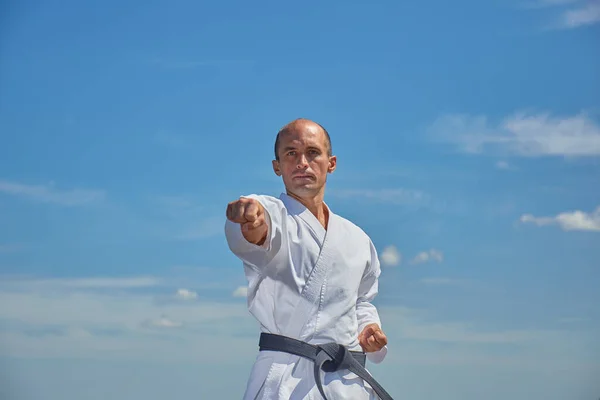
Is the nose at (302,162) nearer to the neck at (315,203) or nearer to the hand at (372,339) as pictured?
the neck at (315,203)

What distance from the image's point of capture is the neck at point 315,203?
4.39 m

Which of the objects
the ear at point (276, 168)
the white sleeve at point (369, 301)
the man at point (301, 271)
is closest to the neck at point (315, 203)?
the man at point (301, 271)

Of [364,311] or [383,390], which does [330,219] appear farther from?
[383,390]

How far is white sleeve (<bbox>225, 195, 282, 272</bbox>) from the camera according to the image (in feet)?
12.9

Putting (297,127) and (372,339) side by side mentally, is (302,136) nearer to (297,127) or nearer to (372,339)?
(297,127)

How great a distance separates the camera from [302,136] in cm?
432

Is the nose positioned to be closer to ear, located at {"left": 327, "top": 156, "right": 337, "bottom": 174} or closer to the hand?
ear, located at {"left": 327, "top": 156, "right": 337, "bottom": 174}

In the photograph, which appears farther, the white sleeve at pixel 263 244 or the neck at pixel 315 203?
the neck at pixel 315 203


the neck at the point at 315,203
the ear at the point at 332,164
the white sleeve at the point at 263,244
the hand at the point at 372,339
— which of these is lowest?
the hand at the point at 372,339

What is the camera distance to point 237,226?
12.8 feet

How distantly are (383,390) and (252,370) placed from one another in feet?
2.24

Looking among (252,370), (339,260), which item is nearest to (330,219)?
(339,260)

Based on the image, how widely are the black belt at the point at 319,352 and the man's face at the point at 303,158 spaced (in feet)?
2.52

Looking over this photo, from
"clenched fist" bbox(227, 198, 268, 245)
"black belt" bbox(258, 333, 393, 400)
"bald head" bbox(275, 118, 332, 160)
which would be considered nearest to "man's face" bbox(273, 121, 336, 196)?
"bald head" bbox(275, 118, 332, 160)
